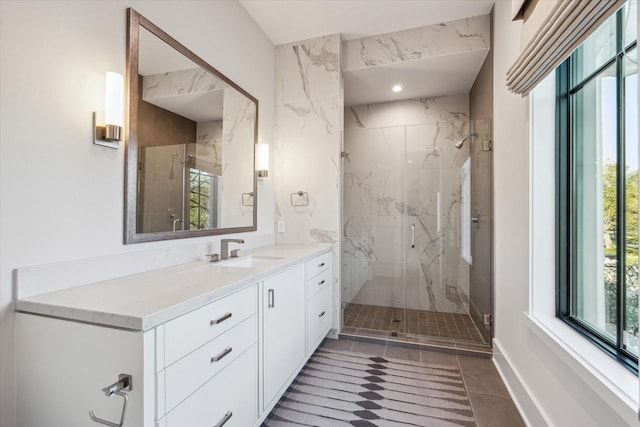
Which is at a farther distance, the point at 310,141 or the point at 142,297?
the point at 310,141

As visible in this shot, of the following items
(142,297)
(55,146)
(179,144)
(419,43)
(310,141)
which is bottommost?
(142,297)

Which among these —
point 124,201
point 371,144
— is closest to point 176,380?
point 124,201

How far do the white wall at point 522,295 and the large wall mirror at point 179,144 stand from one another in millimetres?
1927

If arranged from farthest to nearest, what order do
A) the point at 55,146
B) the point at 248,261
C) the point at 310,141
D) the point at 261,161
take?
the point at 310,141 < the point at 261,161 < the point at 248,261 < the point at 55,146

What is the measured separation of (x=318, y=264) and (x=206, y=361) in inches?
52.8

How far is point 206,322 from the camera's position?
1109mm

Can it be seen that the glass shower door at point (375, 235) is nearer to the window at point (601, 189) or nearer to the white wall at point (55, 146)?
the window at point (601, 189)

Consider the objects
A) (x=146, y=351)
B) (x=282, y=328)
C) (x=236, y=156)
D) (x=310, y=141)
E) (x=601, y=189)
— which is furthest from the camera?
(x=310, y=141)

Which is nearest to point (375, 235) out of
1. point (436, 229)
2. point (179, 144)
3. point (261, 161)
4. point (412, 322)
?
point (436, 229)

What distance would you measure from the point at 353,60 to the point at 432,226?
184 cm

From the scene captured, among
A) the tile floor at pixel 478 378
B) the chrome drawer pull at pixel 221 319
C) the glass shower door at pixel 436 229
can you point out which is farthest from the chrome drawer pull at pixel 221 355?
the glass shower door at pixel 436 229

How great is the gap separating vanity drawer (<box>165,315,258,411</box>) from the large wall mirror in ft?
2.29

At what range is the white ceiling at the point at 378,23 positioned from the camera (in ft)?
7.73

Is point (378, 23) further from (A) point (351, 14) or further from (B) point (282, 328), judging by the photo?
(B) point (282, 328)
